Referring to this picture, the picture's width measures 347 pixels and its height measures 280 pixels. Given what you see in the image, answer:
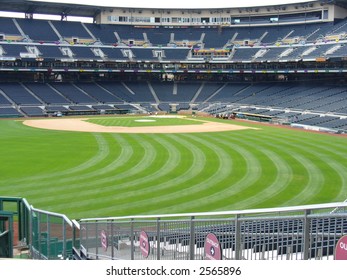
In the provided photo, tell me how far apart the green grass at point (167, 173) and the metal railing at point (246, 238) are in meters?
8.45

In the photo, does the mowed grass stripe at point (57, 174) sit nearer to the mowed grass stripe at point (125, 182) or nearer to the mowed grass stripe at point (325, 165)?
the mowed grass stripe at point (125, 182)

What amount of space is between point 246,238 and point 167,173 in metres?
20.6

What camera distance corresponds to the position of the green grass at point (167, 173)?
2227 cm

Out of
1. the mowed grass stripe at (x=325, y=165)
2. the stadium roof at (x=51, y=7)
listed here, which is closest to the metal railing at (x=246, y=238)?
the mowed grass stripe at (x=325, y=165)

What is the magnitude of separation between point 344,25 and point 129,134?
57.1 meters

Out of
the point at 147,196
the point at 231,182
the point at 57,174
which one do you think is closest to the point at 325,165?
the point at 231,182

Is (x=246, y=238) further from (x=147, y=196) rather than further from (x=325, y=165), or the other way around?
(x=325, y=165)

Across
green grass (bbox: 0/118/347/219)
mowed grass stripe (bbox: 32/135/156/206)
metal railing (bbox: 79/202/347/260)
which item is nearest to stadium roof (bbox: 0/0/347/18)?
green grass (bbox: 0/118/347/219)

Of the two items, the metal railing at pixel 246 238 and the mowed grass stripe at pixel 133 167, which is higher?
the metal railing at pixel 246 238

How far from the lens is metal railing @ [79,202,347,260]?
613 cm

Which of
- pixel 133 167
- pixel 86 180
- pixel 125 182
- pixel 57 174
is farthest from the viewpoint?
pixel 133 167

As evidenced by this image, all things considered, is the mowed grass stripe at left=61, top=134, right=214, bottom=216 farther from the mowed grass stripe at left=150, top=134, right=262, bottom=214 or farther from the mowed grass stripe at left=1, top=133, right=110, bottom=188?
the mowed grass stripe at left=1, top=133, right=110, bottom=188

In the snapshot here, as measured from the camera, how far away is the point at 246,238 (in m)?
8.34

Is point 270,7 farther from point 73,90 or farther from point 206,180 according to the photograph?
point 206,180
